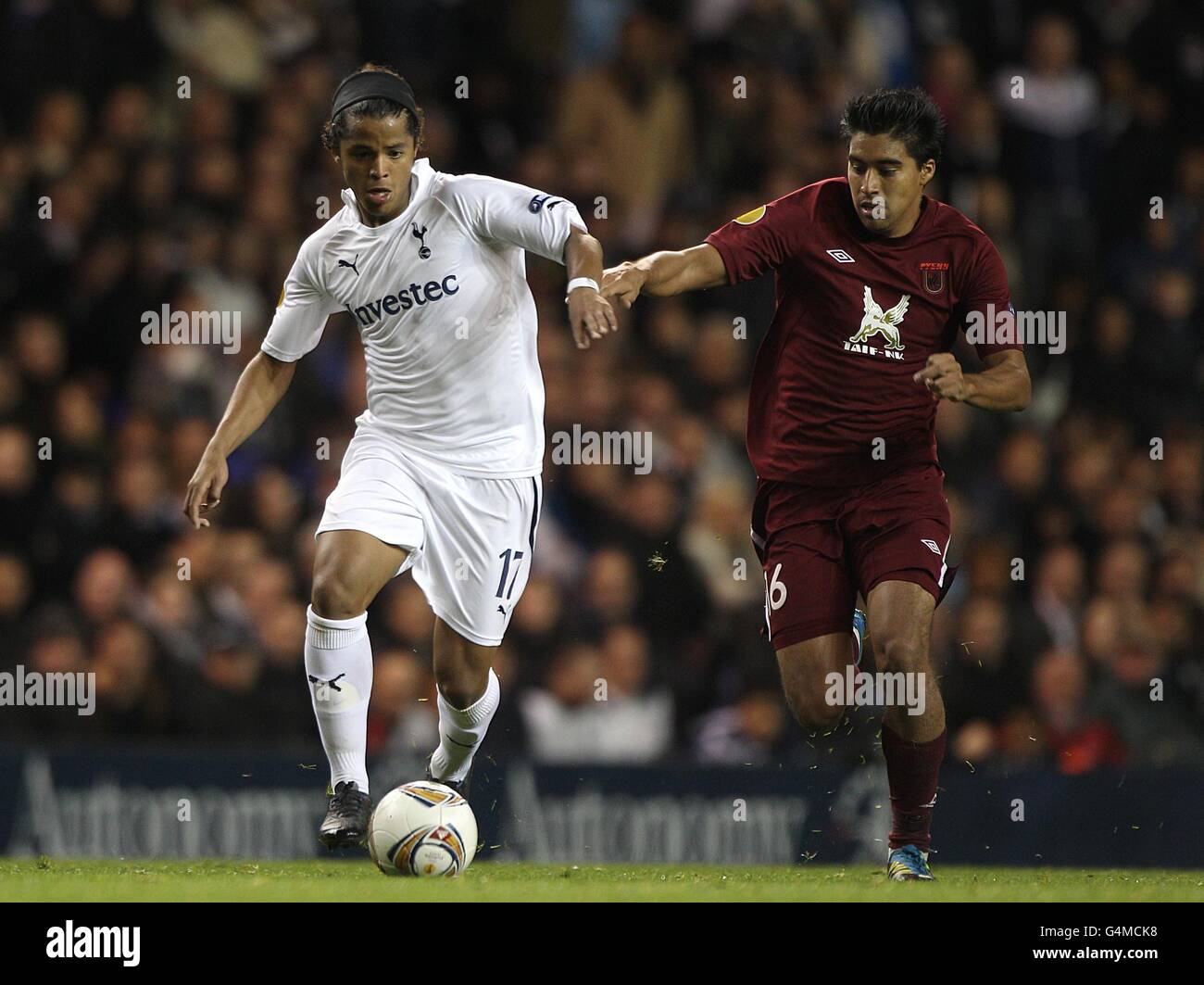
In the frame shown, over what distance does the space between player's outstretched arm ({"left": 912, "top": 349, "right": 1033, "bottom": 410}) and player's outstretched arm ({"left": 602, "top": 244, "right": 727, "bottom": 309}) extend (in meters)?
0.75

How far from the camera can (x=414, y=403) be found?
6352mm

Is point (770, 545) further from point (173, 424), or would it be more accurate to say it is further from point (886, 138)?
point (173, 424)

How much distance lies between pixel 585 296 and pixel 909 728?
1772mm

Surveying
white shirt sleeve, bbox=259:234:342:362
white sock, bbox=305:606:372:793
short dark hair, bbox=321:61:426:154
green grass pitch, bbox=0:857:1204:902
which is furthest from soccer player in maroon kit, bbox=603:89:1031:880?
white sock, bbox=305:606:372:793

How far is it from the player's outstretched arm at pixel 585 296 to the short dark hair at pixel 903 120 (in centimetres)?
94

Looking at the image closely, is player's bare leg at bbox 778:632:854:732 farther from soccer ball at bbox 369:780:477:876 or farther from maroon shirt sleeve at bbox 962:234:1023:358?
soccer ball at bbox 369:780:477:876

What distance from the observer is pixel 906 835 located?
609 centimetres

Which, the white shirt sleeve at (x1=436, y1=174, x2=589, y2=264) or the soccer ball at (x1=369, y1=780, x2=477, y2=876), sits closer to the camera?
the soccer ball at (x1=369, y1=780, x2=477, y2=876)

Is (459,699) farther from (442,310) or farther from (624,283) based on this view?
(624,283)

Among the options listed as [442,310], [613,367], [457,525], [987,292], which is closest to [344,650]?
[457,525]

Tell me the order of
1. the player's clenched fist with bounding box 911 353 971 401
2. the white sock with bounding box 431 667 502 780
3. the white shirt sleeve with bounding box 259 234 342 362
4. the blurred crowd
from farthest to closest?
the blurred crowd → the white sock with bounding box 431 667 502 780 → the white shirt sleeve with bounding box 259 234 342 362 → the player's clenched fist with bounding box 911 353 971 401

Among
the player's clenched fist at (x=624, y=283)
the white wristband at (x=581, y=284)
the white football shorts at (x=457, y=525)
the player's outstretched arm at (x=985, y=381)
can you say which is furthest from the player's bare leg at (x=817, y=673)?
the white wristband at (x=581, y=284)

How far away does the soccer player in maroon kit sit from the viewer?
5941 millimetres
